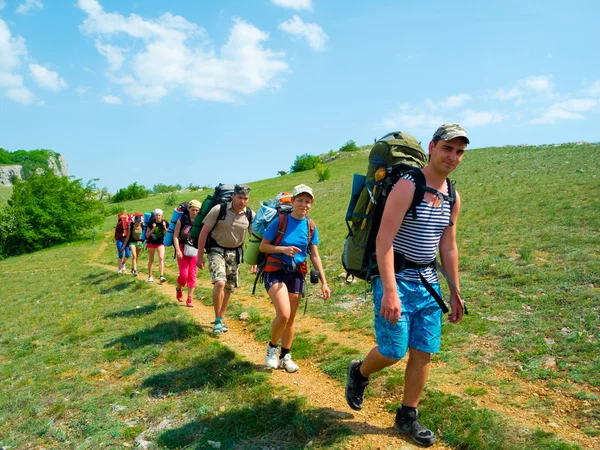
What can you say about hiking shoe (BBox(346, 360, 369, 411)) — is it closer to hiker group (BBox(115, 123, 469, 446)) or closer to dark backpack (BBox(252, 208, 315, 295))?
hiker group (BBox(115, 123, 469, 446))

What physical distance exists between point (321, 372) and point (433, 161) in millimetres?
3630

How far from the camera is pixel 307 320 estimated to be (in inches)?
333

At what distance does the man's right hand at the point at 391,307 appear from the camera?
340 cm

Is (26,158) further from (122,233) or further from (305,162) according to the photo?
(122,233)

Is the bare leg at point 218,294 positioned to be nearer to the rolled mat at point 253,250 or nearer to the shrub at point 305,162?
the rolled mat at point 253,250

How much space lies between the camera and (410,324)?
3.83 m

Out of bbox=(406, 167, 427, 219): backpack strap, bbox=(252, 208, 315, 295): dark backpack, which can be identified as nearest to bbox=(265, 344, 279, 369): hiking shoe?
bbox=(252, 208, 315, 295): dark backpack

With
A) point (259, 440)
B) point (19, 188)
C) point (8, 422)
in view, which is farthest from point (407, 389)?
point (19, 188)

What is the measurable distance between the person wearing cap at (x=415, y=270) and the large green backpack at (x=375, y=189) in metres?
0.19

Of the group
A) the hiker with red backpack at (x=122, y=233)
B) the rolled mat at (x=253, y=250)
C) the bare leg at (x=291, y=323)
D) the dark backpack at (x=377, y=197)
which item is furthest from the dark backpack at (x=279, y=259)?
the hiker with red backpack at (x=122, y=233)

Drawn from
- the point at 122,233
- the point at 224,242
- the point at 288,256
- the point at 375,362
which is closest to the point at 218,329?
the point at 224,242

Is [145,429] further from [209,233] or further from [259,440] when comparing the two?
[209,233]

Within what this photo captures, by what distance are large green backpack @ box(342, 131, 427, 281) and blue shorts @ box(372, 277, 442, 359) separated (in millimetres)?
241

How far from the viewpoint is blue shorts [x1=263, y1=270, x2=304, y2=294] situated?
18.6 feet
